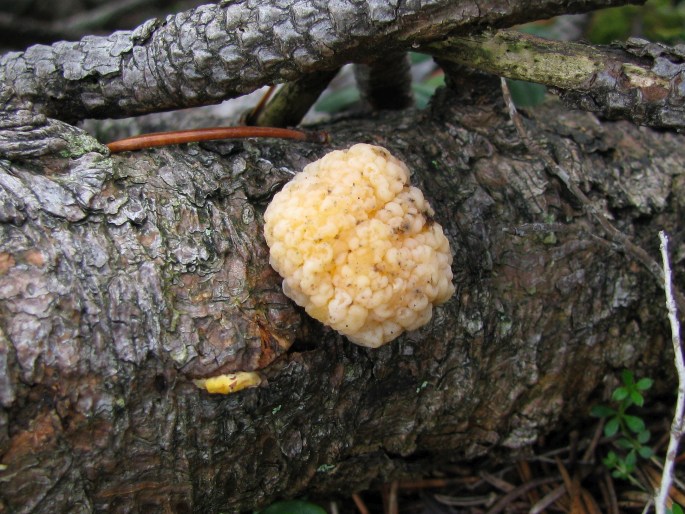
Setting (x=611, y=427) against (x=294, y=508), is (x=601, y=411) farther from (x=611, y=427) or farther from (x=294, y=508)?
(x=294, y=508)

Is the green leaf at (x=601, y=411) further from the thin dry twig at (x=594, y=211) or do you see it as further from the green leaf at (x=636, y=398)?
the thin dry twig at (x=594, y=211)

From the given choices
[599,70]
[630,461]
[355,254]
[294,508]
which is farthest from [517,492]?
[599,70]

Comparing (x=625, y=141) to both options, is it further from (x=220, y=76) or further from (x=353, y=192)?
(x=220, y=76)

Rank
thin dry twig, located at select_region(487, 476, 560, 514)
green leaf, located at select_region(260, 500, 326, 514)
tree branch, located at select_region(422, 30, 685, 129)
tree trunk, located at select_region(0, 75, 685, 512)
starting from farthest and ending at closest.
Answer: thin dry twig, located at select_region(487, 476, 560, 514), green leaf, located at select_region(260, 500, 326, 514), tree branch, located at select_region(422, 30, 685, 129), tree trunk, located at select_region(0, 75, 685, 512)

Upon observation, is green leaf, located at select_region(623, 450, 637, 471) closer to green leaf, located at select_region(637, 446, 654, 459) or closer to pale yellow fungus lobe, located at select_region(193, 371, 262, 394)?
green leaf, located at select_region(637, 446, 654, 459)

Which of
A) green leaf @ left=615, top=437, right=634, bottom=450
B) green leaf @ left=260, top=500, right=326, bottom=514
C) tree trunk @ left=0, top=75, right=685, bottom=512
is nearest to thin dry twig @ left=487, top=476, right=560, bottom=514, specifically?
tree trunk @ left=0, top=75, right=685, bottom=512

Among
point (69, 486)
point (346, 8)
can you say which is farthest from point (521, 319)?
point (69, 486)
